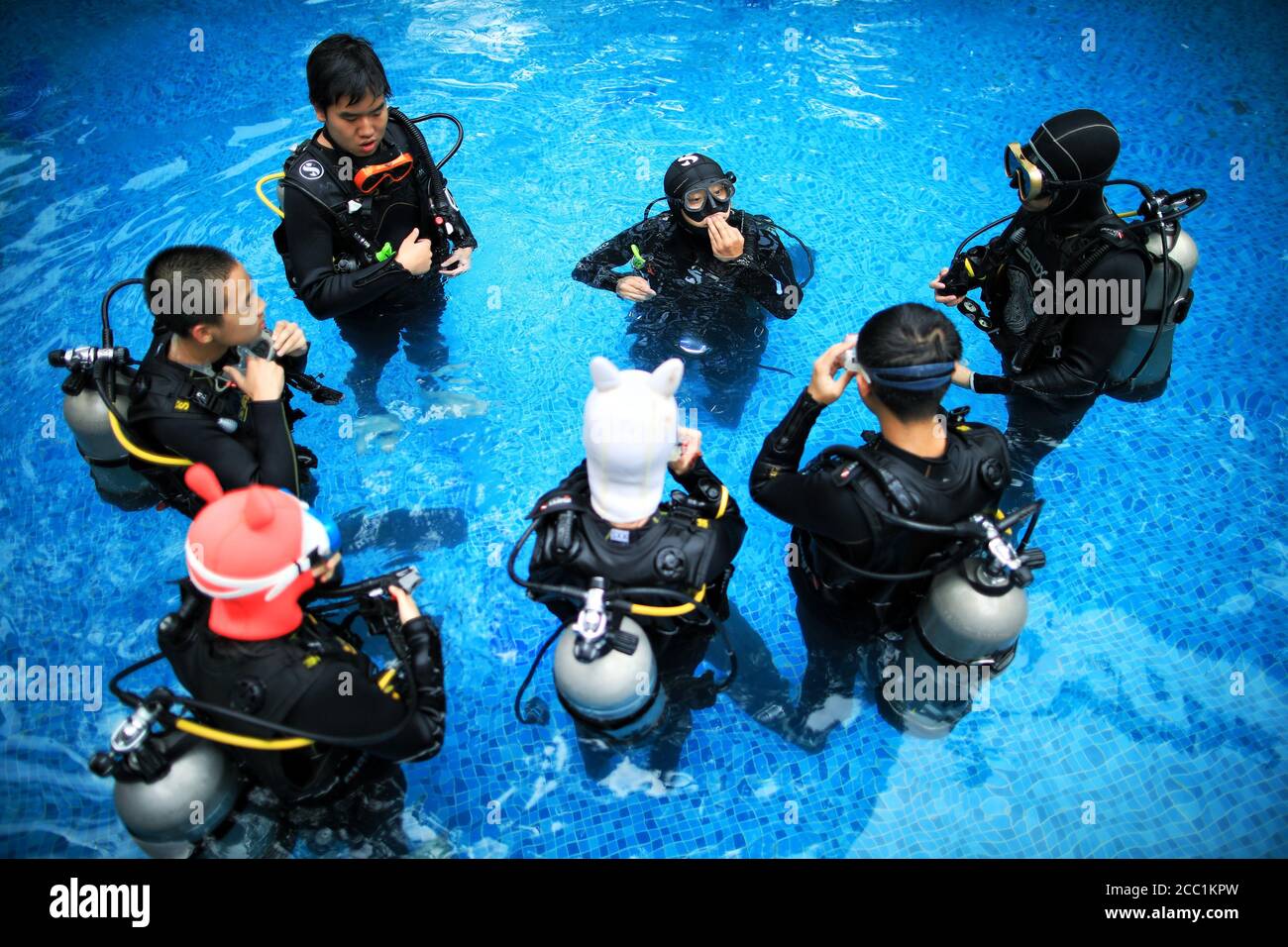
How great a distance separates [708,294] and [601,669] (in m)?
2.80

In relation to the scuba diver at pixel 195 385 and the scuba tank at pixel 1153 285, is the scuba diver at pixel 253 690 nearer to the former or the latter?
the scuba diver at pixel 195 385

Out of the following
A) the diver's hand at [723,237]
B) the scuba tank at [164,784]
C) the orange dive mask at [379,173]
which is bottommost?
the scuba tank at [164,784]

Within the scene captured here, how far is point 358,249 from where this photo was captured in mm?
4066

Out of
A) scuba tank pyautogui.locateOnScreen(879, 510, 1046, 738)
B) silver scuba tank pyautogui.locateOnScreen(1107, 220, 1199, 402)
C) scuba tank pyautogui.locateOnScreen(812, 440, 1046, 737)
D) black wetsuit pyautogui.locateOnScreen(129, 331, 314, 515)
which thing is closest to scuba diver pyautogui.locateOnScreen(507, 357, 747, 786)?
scuba tank pyautogui.locateOnScreen(812, 440, 1046, 737)

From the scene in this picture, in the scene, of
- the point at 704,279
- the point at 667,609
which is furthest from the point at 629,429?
the point at 704,279

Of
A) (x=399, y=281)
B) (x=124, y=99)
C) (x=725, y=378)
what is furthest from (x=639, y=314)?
(x=124, y=99)

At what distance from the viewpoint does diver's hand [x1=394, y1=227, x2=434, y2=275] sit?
3965 millimetres

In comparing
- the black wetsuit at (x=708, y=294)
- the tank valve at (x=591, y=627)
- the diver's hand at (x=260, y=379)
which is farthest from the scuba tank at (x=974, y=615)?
the diver's hand at (x=260, y=379)

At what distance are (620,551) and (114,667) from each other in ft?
9.42

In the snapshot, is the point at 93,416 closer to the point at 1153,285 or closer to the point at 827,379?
the point at 827,379

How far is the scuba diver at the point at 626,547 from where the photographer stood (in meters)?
2.70

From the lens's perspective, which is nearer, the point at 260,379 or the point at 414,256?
the point at 260,379

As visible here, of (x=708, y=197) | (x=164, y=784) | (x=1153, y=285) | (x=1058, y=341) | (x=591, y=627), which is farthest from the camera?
(x=708, y=197)

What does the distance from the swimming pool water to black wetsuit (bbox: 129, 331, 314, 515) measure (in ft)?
4.08
